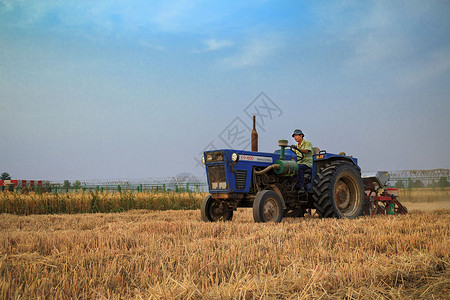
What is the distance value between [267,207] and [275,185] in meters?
0.66

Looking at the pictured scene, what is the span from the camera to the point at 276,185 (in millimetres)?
7738

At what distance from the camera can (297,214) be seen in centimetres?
885

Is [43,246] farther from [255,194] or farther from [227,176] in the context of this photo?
[255,194]

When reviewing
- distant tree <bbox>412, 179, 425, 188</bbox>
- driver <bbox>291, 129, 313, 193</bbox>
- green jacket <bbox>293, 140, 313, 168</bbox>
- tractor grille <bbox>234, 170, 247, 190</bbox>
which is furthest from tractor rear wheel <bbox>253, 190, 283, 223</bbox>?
distant tree <bbox>412, 179, 425, 188</bbox>

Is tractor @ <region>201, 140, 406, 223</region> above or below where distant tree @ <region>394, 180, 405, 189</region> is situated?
above

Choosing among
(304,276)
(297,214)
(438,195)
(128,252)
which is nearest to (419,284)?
(304,276)

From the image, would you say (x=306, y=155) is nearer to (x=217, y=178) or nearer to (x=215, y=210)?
(x=217, y=178)

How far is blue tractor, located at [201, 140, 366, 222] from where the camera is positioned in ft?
23.1

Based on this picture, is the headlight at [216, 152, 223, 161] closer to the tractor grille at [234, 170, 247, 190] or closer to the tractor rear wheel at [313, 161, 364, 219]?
the tractor grille at [234, 170, 247, 190]

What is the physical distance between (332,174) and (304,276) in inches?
200

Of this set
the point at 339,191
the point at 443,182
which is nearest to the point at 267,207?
the point at 339,191

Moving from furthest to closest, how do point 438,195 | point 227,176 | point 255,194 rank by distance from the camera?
point 438,195 → point 255,194 → point 227,176

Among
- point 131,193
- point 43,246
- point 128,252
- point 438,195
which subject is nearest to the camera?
point 128,252

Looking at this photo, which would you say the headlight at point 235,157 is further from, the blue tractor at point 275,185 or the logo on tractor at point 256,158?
the logo on tractor at point 256,158
